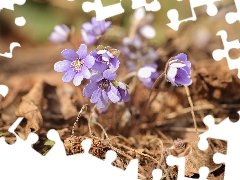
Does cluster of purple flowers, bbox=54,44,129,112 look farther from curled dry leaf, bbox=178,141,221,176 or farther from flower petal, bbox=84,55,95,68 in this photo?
curled dry leaf, bbox=178,141,221,176

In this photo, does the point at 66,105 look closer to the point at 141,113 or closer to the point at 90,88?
the point at 141,113

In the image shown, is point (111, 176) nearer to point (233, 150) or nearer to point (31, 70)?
point (233, 150)

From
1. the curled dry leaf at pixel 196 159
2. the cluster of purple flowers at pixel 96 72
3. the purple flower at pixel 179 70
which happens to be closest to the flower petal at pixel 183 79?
the purple flower at pixel 179 70

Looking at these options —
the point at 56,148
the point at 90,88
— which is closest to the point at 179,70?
the point at 90,88

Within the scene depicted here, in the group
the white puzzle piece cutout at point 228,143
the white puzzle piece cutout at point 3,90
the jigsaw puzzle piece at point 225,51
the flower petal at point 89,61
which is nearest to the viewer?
the flower petal at point 89,61

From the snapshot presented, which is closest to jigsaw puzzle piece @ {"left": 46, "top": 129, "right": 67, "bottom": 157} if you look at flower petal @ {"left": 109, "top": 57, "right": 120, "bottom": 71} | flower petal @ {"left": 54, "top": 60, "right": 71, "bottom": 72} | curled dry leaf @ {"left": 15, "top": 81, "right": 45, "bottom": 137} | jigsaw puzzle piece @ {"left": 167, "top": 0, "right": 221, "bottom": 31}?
curled dry leaf @ {"left": 15, "top": 81, "right": 45, "bottom": 137}

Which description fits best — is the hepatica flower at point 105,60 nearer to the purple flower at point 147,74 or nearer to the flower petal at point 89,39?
the flower petal at point 89,39
